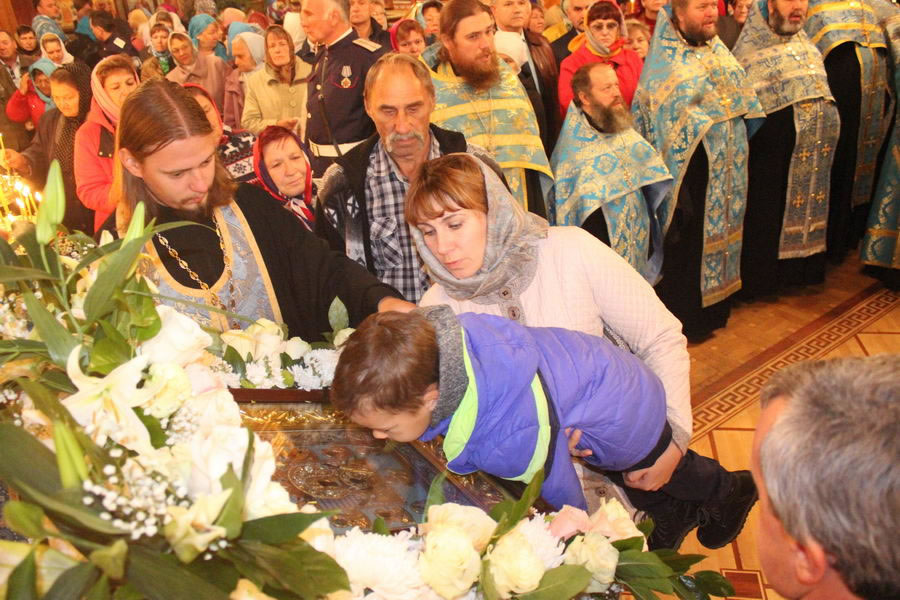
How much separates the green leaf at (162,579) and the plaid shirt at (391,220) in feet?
6.97

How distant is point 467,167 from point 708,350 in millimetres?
3080

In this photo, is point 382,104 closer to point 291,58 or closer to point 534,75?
point 534,75

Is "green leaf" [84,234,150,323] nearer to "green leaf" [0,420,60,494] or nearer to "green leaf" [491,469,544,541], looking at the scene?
"green leaf" [0,420,60,494]

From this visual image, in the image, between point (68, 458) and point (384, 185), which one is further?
point (384, 185)

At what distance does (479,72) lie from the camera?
3.68m

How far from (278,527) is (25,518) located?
256 mm

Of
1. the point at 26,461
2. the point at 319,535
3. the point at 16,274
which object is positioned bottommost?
the point at 319,535

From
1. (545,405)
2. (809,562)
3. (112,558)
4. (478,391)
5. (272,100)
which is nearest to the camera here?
(112,558)

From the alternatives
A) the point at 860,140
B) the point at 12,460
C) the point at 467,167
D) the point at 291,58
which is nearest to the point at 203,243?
the point at 467,167

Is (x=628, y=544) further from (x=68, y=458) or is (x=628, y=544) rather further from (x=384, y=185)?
(x=384, y=185)

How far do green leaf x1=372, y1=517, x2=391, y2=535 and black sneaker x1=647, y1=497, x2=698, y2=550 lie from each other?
1.46 meters

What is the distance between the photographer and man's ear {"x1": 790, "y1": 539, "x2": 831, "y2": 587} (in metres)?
0.96

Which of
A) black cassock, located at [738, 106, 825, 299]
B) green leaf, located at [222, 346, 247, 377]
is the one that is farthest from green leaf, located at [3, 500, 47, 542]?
black cassock, located at [738, 106, 825, 299]

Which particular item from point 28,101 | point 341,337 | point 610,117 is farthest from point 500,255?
point 28,101
